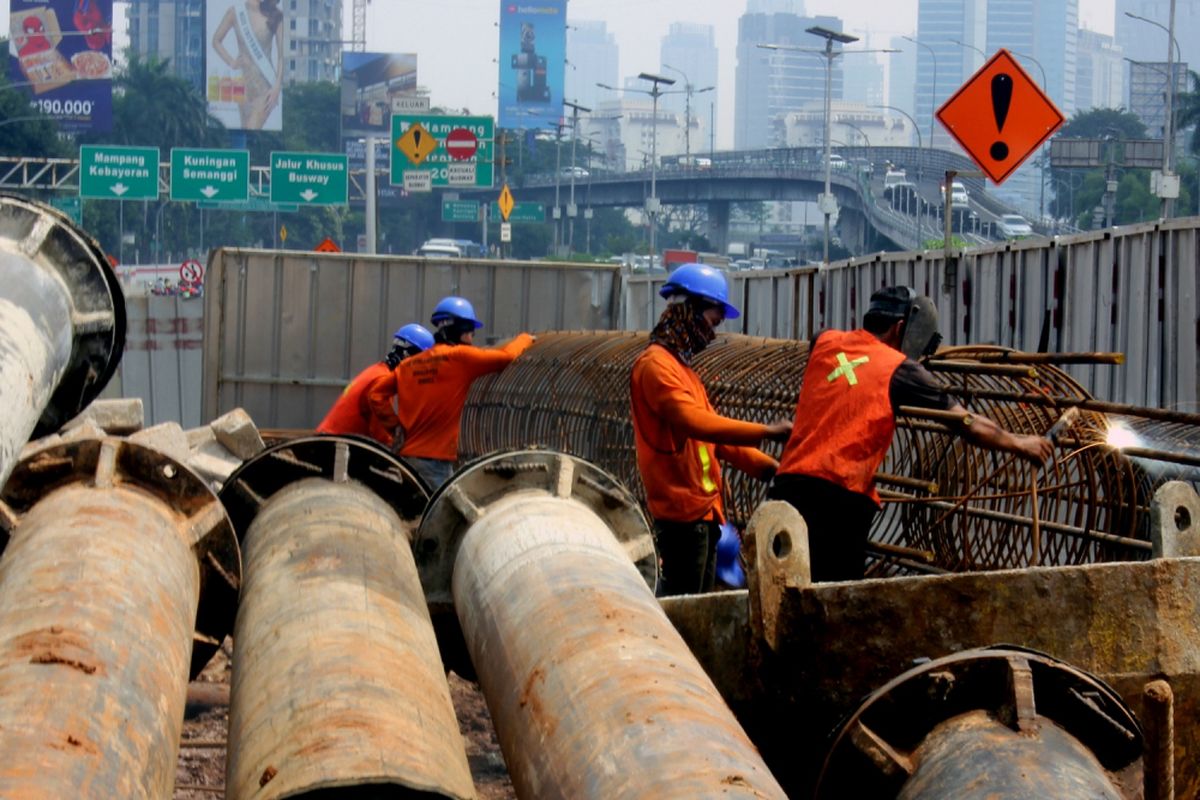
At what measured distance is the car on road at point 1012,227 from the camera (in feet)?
292

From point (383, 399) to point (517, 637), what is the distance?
5.93 metres

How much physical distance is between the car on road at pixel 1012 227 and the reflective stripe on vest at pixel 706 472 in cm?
8231

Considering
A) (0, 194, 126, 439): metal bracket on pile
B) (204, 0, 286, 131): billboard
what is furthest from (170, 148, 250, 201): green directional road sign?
(204, 0, 286, 131): billboard

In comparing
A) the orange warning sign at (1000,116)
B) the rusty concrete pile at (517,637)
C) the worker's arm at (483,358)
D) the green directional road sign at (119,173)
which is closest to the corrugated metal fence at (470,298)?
the orange warning sign at (1000,116)

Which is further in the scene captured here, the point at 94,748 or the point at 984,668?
the point at 984,668

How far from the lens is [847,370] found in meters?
6.34

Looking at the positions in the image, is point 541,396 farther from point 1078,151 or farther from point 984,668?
point 1078,151

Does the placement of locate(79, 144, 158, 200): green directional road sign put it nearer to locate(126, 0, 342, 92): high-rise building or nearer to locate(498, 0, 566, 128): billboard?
locate(498, 0, 566, 128): billboard

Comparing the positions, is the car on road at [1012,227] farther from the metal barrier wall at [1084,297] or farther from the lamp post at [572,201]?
the metal barrier wall at [1084,297]

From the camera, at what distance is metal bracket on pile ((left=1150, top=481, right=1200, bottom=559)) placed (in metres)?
5.57

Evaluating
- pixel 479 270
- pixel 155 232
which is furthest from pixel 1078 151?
pixel 479 270

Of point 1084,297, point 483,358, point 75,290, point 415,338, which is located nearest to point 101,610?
point 75,290

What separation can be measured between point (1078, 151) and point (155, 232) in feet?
152

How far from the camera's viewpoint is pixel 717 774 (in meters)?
3.91
